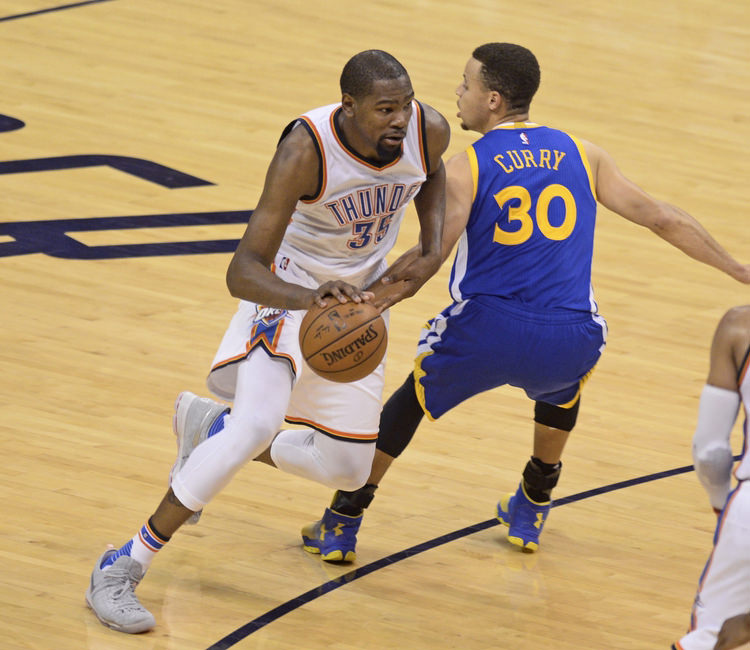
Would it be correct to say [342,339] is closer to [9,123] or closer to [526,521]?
[526,521]

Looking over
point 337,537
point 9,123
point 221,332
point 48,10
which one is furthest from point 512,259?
point 48,10

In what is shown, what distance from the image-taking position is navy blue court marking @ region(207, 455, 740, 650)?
14.1 feet

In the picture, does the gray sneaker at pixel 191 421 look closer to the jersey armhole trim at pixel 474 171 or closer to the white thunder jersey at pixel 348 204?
the white thunder jersey at pixel 348 204

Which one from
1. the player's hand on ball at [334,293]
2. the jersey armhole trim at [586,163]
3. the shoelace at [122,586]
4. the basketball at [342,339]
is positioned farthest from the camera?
the jersey armhole trim at [586,163]

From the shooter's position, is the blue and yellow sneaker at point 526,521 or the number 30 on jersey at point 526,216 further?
the blue and yellow sneaker at point 526,521

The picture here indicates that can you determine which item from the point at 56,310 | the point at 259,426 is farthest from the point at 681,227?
the point at 56,310

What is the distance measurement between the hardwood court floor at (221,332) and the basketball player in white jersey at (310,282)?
1.19 ft

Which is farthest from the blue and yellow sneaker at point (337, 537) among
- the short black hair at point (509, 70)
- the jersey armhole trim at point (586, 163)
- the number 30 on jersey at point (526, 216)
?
the short black hair at point (509, 70)

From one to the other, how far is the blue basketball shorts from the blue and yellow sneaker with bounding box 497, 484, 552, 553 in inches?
18.0

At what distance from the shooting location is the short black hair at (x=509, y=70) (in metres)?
4.75

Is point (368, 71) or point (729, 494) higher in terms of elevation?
point (368, 71)

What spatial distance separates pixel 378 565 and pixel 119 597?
100 centimetres

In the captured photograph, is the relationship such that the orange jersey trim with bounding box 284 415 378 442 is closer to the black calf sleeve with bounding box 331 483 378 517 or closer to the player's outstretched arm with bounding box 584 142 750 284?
the black calf sleeve with bounding box 331 483 378 517

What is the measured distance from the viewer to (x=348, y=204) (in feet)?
14.6
